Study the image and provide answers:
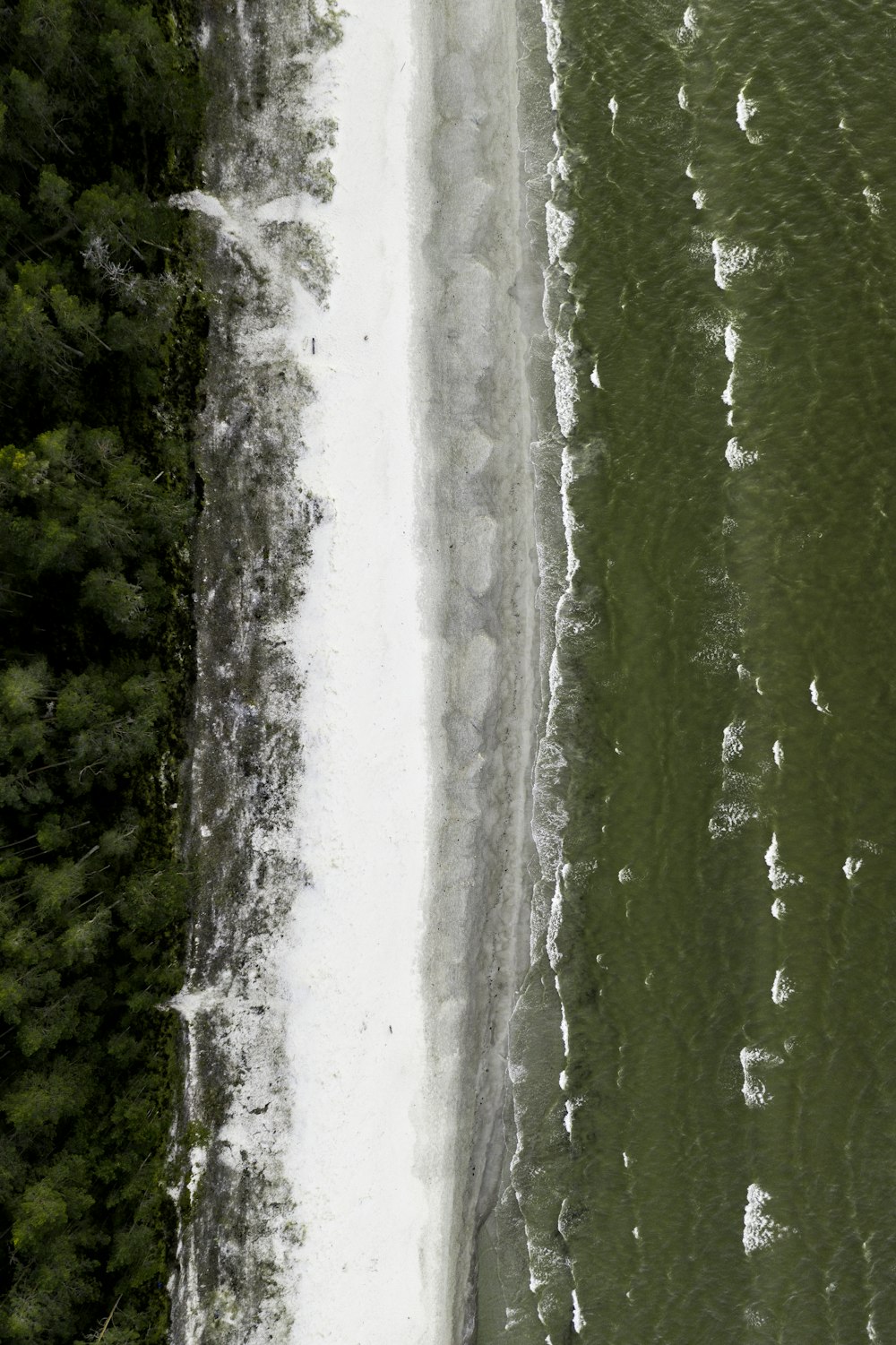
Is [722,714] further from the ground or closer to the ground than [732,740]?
further from the ground

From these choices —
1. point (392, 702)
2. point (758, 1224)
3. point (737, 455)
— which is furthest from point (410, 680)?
point (758, 1224)

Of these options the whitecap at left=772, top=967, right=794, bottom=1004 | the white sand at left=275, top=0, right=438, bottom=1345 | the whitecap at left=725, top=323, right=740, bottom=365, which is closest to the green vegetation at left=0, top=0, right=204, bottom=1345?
the white sand at left=275, top=0, right=438, bottom=1345

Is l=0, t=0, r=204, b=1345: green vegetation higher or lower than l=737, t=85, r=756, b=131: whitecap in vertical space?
lower

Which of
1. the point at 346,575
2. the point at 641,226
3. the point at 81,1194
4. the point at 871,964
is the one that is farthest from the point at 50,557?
the point at 871,964

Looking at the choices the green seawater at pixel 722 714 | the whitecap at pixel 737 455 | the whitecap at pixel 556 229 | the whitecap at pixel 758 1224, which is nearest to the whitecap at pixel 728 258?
the green seawater at pixel 722 714

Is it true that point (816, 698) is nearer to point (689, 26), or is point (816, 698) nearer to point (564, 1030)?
point (564, 1030)

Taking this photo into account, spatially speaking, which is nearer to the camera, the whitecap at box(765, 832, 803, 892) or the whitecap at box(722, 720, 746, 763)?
the whitecap at box(765, 832, 803, 892)

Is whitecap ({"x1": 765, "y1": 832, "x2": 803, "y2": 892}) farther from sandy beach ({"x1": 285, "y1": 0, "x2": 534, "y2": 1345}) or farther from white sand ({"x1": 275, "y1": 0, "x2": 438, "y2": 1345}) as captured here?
white sand ({"x1": 275, "y1": 0, "x2": 438, "y2": 1345})
